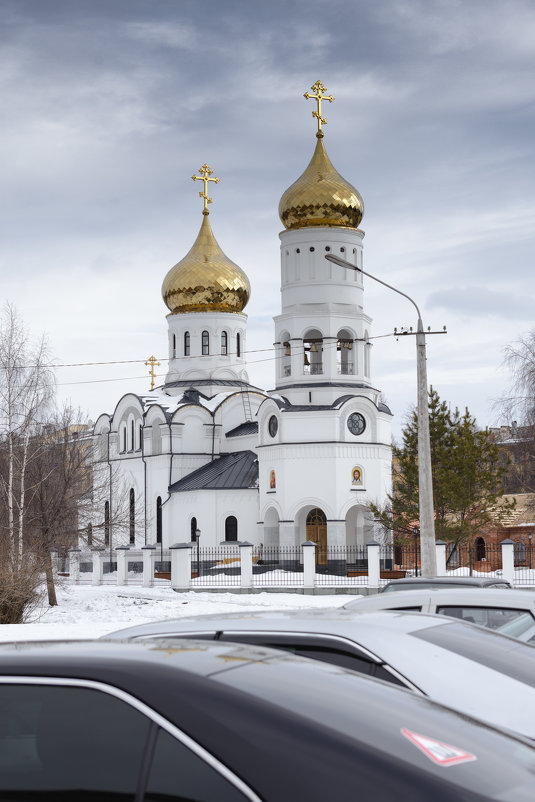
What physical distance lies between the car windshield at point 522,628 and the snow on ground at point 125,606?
832 cm

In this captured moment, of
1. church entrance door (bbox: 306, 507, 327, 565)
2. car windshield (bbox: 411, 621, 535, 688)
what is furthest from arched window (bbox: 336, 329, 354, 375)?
car windshield (bbox: 411, 621, 535, 688)

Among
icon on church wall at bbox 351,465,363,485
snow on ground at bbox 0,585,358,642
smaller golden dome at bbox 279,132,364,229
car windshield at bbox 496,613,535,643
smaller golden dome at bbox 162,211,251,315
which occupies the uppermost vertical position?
smaller golden dome at bbox 279,132,364,229

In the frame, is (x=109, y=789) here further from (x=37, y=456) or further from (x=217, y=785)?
(x=37, y=456)

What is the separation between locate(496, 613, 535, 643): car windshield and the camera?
6301 mm

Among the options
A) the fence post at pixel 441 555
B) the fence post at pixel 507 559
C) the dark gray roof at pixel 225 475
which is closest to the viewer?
the fence post at pixel 507 559

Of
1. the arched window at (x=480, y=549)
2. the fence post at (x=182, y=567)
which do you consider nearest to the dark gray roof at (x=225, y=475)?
the arched window at (x=480, y=549)

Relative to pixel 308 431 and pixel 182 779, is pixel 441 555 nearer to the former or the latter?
pixel 308 431

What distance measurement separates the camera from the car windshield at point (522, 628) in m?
6.30

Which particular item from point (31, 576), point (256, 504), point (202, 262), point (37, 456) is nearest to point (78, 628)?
point (31, 576)

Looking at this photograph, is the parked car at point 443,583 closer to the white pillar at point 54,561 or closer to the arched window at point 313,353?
the white pillar at point 54,561

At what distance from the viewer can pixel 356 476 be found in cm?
3953

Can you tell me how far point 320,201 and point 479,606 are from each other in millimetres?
34846

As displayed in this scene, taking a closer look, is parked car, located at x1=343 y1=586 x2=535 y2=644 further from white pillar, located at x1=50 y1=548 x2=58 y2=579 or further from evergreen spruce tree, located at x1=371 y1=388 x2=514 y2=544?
evergreen spruce tree, located at x1=371 y1=388 x2=514 y2=544

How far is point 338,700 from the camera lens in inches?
109
